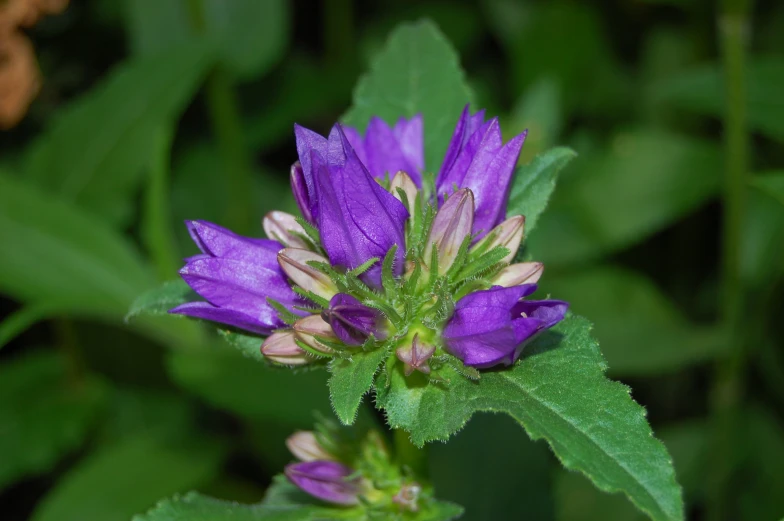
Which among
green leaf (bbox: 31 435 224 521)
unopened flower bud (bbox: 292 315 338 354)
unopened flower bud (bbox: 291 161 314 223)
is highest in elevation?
unopened flower bud (bbox: 291 161 314 223)

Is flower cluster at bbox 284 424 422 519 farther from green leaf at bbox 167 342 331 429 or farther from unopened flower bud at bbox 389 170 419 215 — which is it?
green leaf at bbox 167 342 331 429

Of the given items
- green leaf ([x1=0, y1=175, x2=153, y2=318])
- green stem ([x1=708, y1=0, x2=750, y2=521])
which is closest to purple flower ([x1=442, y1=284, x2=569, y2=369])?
green leaf ([x1=0, y1=175, x2=153, y2=318])

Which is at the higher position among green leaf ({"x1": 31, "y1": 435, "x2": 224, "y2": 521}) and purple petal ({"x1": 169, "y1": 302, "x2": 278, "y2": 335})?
purple petal ({"x1": 169, "y1": 302, "x2": 278, "y2": 335})

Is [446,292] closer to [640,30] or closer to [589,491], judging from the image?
[589,491]

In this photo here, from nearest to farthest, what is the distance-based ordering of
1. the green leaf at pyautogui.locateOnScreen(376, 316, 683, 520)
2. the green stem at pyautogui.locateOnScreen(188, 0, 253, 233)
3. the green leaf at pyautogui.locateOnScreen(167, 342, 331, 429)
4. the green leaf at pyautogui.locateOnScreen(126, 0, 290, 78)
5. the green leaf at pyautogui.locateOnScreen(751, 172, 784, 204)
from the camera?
1. the green leaf at pyautogui.locateOnScreen(376, 316, 683, 520)
2. the green leaf at pyautogui.locateOnScreen(751, 172, 784, 204)
3. the green leaf at pyautogui.locateOnScreen(167, 342, 331, 429)
4. the green stem at pyautogui.locateOnScreen(188, 0, 253, 233)
5. the green leaf at pyautogui.locateOnScreen(126, 0, 290, 78)

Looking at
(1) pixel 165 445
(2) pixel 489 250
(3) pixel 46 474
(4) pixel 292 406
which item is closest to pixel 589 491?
(4) pixel 292 406

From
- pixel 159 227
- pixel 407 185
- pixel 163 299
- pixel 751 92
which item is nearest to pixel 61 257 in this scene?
pixel 159 227
